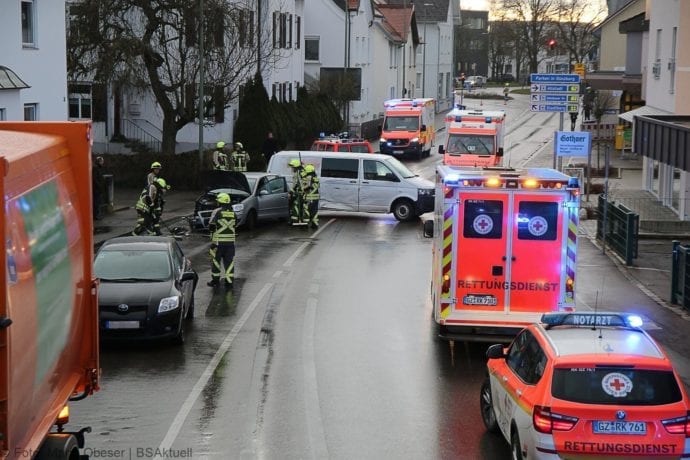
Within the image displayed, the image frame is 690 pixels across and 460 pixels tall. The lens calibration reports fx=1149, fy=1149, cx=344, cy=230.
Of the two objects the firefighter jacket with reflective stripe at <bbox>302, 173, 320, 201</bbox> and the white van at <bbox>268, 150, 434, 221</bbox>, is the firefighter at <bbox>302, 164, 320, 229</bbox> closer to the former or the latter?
the firefighter jacket with reflective stripe at <bbox>302, 173, 320, 201</bbox>

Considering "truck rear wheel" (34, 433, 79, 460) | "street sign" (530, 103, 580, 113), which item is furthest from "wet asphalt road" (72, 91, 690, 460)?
"street sign" (530, 103, 580, 113)

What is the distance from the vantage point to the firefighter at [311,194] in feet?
101

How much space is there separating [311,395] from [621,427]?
509 centimetres

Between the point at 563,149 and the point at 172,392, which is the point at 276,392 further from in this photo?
the point at 563,149

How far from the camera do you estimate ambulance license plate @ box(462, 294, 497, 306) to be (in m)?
15.9

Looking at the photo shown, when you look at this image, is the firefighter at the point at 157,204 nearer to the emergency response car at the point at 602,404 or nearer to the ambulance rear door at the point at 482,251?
the ambulance rear door at the point at 482,251

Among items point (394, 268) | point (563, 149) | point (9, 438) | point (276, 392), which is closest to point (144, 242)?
point (276, 392)

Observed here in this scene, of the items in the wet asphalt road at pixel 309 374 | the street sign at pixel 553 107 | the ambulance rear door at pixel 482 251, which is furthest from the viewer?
the street sign at pixel 553 107

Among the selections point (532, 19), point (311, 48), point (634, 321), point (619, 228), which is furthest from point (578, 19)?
point (634, 321)

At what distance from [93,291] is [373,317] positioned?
984cm

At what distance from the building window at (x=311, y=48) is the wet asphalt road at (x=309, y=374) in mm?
47950

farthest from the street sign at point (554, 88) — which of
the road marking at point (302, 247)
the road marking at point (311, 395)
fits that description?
the road marking at point (311, 395)

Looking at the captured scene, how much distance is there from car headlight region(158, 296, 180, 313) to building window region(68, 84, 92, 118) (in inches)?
1323

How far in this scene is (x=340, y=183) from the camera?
111ft
